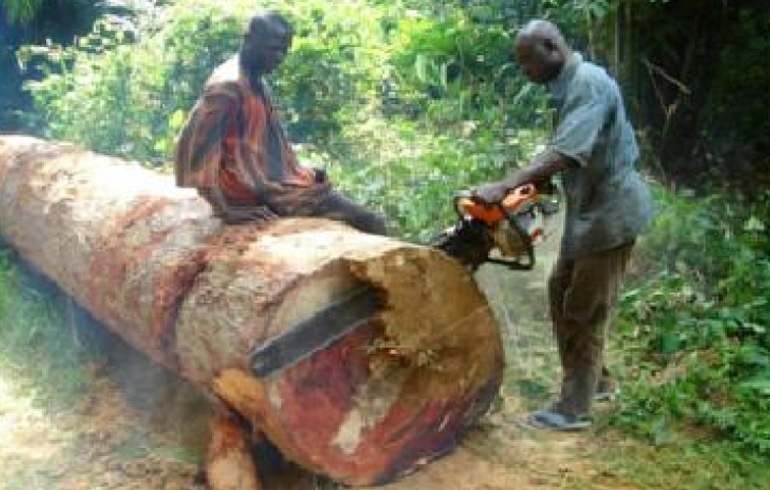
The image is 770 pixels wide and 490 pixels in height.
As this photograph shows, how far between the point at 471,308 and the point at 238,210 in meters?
1.20

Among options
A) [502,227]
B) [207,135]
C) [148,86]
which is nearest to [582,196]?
[502,227]

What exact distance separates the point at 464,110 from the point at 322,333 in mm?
5121

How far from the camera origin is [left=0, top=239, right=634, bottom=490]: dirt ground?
3885 mm

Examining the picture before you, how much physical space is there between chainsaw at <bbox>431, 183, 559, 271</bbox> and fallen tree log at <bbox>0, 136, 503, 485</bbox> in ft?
0.43

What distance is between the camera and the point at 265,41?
168 inches

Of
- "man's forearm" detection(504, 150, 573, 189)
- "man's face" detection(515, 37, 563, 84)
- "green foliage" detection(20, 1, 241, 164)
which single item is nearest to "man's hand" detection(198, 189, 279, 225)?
"man's forearm" detection(504, 150, 573, 189)

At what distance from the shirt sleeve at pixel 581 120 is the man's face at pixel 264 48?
1.32 metres

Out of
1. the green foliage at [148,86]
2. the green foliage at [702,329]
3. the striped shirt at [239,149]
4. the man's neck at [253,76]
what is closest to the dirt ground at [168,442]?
the green foliage at [702,329]

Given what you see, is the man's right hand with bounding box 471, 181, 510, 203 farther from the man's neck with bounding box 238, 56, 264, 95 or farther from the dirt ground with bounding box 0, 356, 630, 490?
the man's neck with bounding box 238, 56, 264, 95

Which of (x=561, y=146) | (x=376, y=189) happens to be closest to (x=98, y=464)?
(x=561, y=146)

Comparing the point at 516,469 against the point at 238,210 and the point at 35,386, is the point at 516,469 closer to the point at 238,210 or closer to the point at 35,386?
the point at 238,210

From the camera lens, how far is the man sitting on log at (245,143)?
423 cm

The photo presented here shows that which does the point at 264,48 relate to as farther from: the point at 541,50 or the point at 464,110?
the point at 464,110

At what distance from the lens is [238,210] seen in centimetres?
436
